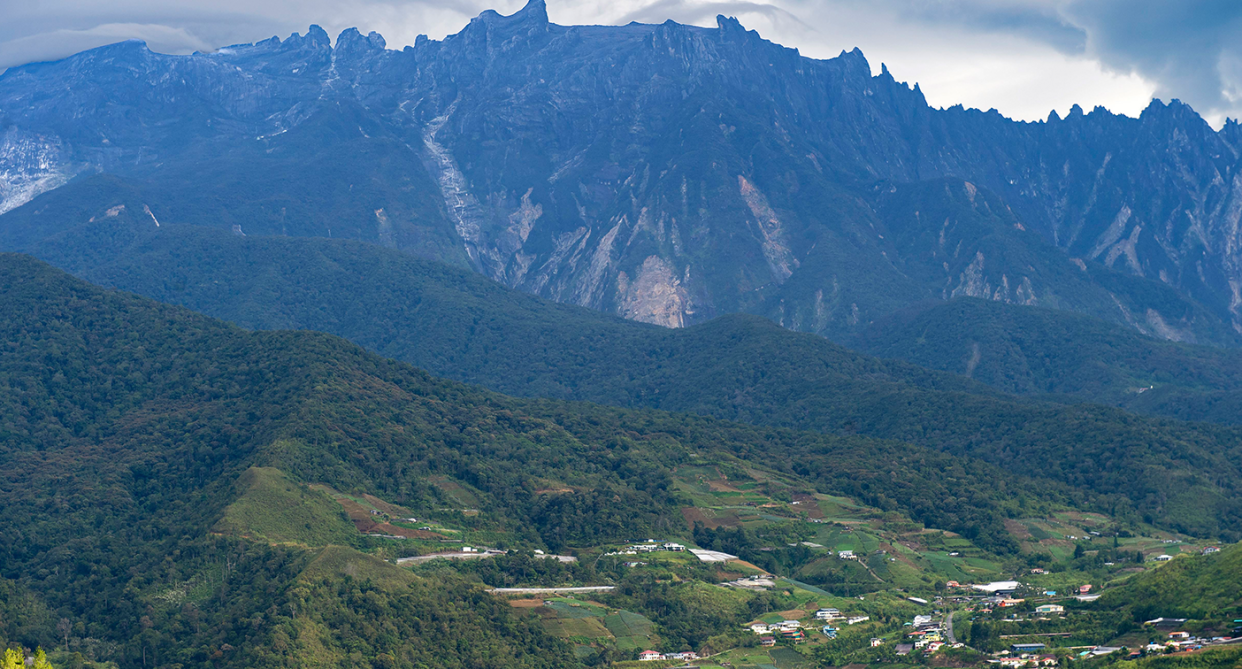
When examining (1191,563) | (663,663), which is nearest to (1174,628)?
(1191,563)

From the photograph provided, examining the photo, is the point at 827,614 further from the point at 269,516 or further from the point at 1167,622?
the point at 269,516

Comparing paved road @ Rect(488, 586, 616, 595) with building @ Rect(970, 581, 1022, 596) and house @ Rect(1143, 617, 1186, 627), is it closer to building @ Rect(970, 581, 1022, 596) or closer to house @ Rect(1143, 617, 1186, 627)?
building @ Rect(970, 581, 1022, 596)

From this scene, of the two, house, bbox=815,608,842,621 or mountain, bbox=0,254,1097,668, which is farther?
house, bbox=815,608,842,621

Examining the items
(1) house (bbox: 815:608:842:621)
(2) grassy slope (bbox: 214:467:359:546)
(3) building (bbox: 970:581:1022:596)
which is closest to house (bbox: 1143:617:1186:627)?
(3) building (bbox: 970:581:1022:596)

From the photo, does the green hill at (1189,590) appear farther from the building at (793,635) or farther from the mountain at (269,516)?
the mountain at (269,516)

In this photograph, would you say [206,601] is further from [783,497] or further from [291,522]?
[783,497]

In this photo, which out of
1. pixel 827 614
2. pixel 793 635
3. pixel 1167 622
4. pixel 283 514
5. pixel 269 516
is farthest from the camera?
pixel 283 514

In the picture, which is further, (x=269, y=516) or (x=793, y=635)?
(x=269, y=516)

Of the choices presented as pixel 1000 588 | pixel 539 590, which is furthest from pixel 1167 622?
pixel 539 590

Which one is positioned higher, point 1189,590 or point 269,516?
point 1189,590
